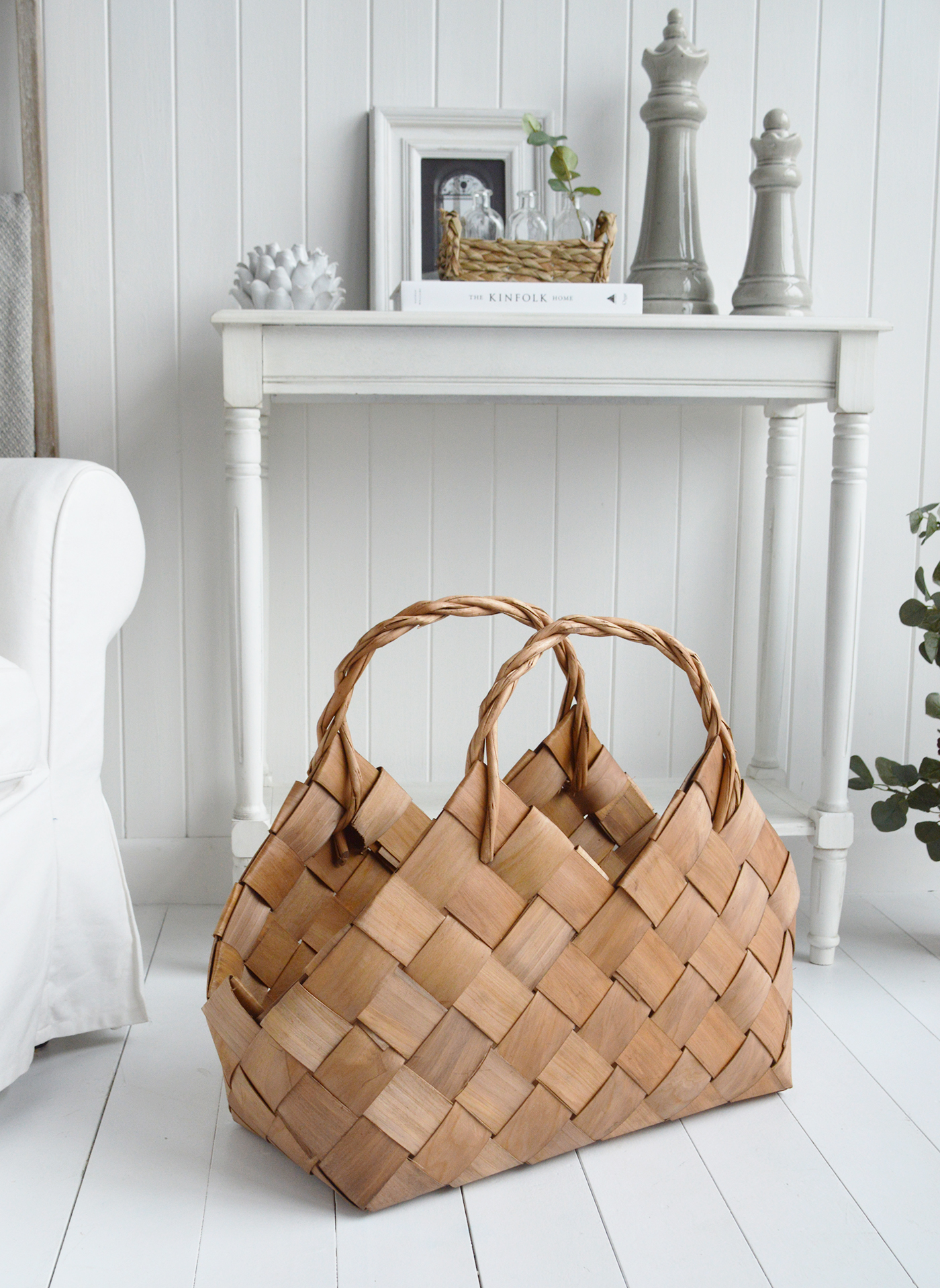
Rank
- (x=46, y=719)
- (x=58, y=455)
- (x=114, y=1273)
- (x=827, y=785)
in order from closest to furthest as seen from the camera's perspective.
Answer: (x=114, y=1273), (x=46, y=719), (x=827, y=785), (x=58, y=455)

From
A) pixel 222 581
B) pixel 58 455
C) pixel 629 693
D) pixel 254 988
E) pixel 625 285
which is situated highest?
pixel 625 285

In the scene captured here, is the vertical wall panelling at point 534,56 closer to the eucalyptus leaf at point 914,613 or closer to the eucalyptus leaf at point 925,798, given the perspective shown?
Answer: the eucalyptus leaf at point 914,613

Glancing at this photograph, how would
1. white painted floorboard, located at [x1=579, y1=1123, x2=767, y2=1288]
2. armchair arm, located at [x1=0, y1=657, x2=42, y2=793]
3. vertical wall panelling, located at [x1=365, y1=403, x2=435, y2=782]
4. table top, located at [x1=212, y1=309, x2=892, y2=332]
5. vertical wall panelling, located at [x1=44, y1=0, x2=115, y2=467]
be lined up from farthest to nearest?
vertical wall panelling, located at [x1=365, y1=403, x2=435, y2=782] < vertical wall panelling, located at [x1=44, y1=0, x2=115, y2=467] < table top, located at [x1=212, y1=309, x2=892, y2=332] < armchair arm, located at [x1=0, y1=657, x2=42, y2=793] < white painted floorboard, located at [x1=579, y1=1123, x2=767, y2=1288]

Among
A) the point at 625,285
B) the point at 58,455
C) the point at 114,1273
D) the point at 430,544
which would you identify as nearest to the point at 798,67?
the point at 625,285

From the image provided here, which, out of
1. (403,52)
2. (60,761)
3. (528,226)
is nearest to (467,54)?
(403,52)

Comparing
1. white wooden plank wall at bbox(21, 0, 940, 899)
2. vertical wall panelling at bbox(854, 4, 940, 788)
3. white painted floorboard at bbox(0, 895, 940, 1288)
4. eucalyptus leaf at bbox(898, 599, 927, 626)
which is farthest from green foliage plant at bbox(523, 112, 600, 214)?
white painted floorboard at bbox(0, 895, 940, 1288)

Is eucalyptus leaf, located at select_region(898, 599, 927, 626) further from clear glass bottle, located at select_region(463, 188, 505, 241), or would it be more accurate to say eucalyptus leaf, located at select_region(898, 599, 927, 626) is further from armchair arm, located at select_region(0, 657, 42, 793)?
armchair arm, located at select_region(0, 657, 42, 793)

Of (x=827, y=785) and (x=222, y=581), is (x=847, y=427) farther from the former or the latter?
(x=222, y=581)

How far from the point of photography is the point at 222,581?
5.01 ft

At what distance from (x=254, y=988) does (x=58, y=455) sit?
85 centimetres

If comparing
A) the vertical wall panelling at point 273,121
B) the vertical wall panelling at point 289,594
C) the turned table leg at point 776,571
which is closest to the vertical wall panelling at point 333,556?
the vertical wall panelling at point 289,594

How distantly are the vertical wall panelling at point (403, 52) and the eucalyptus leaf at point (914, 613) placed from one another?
2.90 ft

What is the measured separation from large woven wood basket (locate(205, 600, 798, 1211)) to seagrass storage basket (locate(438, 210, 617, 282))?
20.9 inches

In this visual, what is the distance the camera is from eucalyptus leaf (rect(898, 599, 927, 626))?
131cm
